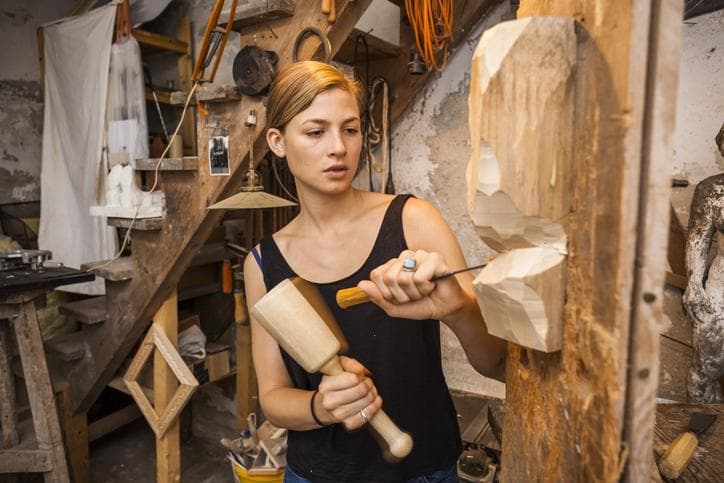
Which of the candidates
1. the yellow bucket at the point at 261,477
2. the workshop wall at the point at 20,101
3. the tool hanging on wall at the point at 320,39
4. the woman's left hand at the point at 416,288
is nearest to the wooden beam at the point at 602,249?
the woman's left hand at the point at 416,288

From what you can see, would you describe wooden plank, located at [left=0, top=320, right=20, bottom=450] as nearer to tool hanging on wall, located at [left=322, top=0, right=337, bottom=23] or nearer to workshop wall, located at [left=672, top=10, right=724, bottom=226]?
tool hanging on wall, located at [left=322, top=0, right=337, bottom=23]

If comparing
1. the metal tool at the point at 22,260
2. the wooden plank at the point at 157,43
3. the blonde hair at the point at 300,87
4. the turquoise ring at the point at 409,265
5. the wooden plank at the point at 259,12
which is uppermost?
the wooden plank at the point at 157,43

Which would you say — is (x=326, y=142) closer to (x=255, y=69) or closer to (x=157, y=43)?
(x=255, y=69)

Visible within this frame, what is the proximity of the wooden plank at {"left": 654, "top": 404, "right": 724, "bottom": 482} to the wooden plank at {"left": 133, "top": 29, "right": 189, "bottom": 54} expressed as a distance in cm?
435

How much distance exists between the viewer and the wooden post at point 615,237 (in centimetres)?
57

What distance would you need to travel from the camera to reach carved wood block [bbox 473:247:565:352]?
0.70m

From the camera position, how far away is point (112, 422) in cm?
382

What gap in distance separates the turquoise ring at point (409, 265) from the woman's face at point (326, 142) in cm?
67

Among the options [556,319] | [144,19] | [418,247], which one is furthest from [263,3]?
[144,19]

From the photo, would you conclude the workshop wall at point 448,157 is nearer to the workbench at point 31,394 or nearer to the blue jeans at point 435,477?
the blue jeans at point 435,477

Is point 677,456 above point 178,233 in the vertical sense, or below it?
below

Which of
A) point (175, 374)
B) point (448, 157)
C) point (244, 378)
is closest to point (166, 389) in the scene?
point (175, 374)

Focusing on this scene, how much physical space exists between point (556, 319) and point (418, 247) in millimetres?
783

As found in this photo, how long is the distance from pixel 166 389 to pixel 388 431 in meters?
2.28
